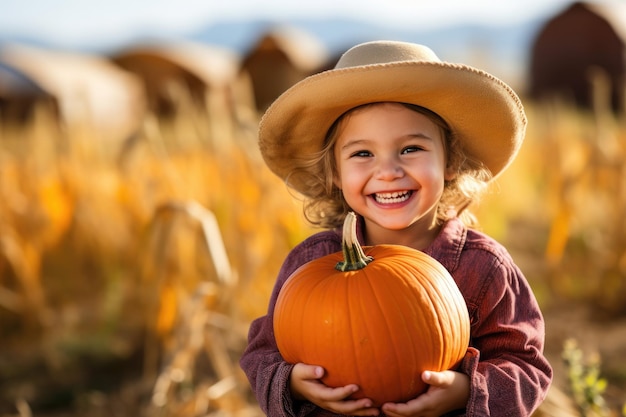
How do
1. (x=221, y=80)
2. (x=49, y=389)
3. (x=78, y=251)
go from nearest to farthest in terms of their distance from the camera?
(x=49, y=389) → (x=78, y=251) → (x=221, y=80)

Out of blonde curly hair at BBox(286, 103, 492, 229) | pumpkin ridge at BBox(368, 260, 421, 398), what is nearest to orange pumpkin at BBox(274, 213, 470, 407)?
pumpkin ridge at BBox(368, 260, 421, 398)

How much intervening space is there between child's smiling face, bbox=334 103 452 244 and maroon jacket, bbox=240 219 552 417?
14 centimetres

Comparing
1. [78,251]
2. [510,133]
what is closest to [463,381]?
[510,133]

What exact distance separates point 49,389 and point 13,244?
812 mm

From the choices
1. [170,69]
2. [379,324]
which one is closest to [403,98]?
[379,324]

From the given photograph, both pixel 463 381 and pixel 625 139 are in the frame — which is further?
pixel 625 139

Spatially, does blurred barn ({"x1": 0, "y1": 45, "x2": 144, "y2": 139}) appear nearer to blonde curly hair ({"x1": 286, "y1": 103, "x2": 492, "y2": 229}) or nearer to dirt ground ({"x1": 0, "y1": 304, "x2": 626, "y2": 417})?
dirt ground ({"x1": 0, "y1": 304, "x2": 626, "y2": 417})

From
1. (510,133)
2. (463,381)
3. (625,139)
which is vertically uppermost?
(510,133)

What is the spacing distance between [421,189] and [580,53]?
57.6ft

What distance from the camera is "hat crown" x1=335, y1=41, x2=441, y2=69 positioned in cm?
198

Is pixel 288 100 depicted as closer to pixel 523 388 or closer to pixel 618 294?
pixel 523 388

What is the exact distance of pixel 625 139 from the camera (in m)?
5.36

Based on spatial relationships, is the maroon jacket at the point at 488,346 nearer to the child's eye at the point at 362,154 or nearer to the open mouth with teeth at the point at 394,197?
the open mouth with teeth at the point at 394,197

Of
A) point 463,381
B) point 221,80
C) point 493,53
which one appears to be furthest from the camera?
point 221,80
